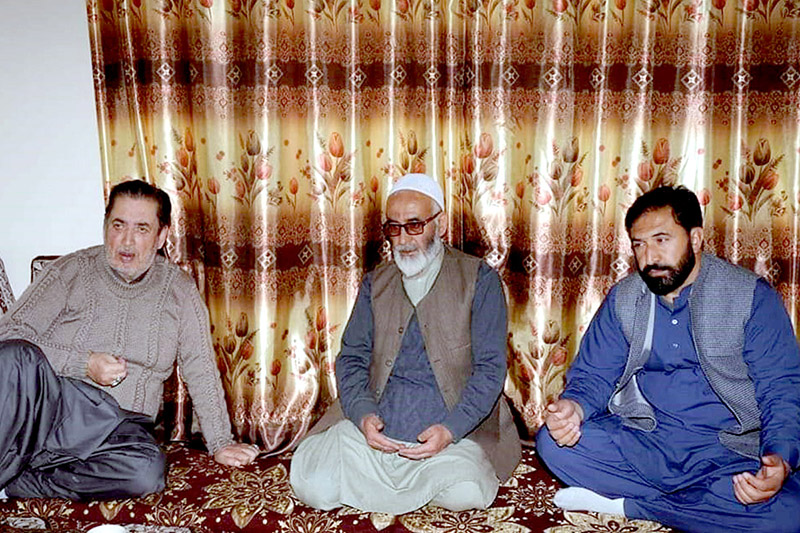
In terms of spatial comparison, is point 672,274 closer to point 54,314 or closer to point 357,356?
point 357,356

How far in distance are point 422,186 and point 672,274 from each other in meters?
0.93

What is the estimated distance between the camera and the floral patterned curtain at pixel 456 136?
10.6 feet

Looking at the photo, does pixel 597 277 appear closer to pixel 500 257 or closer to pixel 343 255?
pixel 500 257

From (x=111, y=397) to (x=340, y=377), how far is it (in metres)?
0.82

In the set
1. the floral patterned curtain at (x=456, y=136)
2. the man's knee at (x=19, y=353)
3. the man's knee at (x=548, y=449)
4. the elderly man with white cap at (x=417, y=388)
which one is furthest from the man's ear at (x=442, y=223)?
the man's knee at (x=19, y=353)

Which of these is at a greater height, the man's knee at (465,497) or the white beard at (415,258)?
the white beard at (415,258)

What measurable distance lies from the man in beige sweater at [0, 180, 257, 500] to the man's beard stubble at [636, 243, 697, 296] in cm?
160

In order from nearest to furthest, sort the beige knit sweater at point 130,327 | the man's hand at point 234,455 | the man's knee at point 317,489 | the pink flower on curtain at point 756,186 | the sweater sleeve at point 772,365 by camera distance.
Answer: the sweater sleeve at point 772,365 < the man's knee at point 317,489 < the beige knit sweater at point 130,327 < the man's hand at point 234,455 < the pink flower on curtain at point 756,186

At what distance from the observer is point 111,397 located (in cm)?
298

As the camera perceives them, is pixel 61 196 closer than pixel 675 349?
No

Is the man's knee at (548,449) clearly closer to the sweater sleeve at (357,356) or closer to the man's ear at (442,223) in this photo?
the sweater sleeve at (357,356)

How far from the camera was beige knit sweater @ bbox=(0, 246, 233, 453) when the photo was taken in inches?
119

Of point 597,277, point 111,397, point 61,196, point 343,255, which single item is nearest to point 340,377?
point 343,255

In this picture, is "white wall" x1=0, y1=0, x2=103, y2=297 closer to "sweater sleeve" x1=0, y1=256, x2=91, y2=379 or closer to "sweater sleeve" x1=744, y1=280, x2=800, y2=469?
"sweater sleeve" x1=0, y1=256, x2=91, y2=379
